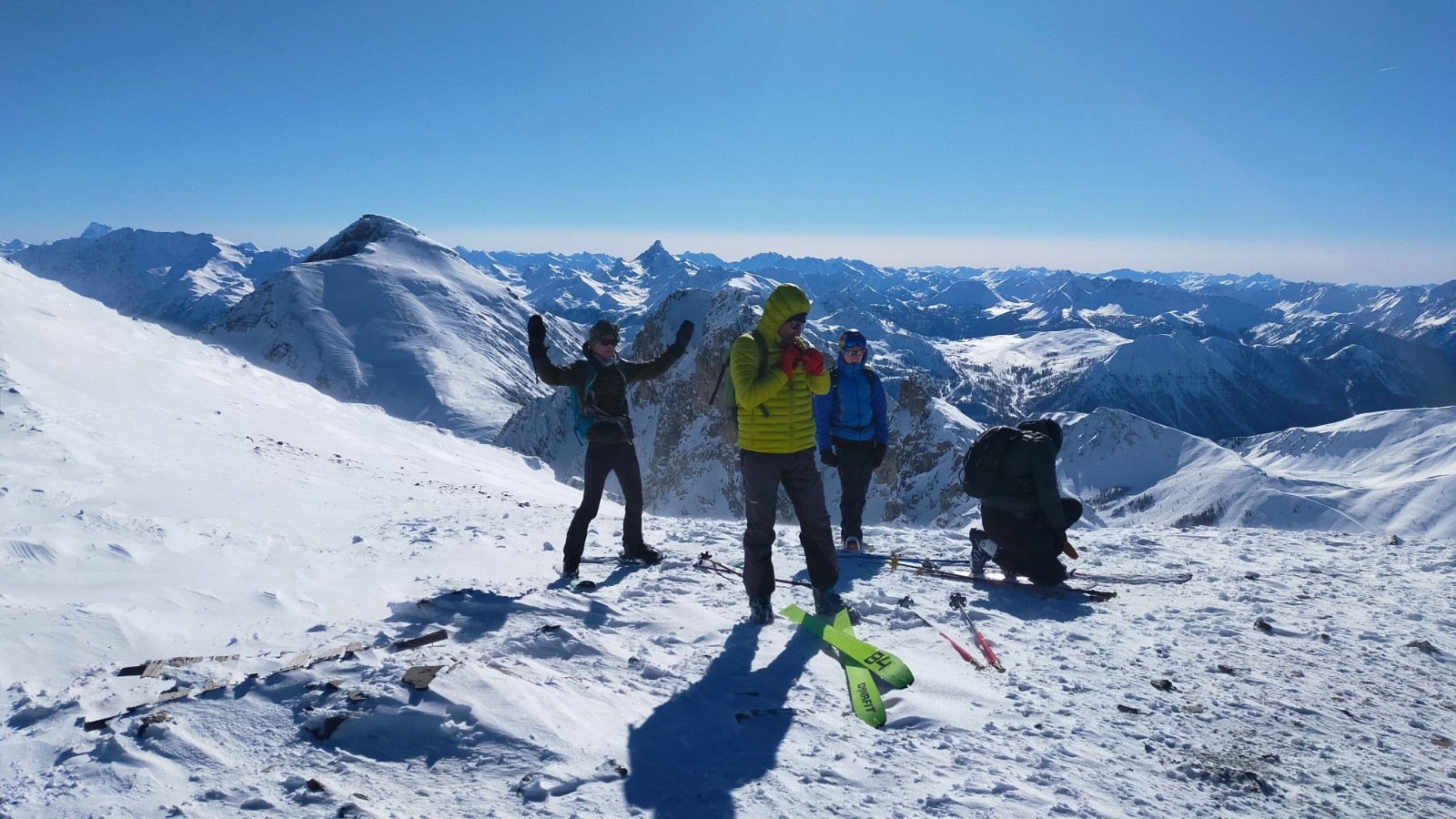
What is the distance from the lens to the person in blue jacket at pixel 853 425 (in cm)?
1091

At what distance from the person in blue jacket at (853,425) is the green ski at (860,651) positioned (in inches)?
156

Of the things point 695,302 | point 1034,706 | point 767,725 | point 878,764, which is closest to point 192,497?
point 767,725

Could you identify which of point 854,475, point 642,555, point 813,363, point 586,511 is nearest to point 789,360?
point 813,363

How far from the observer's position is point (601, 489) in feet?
28.2

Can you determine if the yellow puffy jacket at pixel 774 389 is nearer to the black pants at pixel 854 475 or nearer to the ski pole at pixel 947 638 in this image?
the ski pole at pixel 947 638

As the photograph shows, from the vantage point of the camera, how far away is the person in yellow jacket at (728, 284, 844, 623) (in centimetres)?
657

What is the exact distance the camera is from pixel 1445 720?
17.5ft

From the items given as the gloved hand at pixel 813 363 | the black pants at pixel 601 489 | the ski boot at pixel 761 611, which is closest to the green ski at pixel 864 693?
the ski boot at pixel 761 611

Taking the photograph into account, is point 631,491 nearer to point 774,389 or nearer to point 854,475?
point 774,389

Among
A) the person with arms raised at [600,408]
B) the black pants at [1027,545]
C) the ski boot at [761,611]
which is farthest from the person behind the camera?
the black pants at [1027,545]

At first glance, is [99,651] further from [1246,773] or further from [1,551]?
[1246,773]

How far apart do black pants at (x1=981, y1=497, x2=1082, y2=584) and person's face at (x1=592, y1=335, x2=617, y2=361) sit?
16.9 feet

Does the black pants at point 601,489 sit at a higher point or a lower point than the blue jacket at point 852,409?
lower

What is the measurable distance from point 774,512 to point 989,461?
3.75 metres
